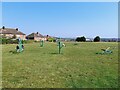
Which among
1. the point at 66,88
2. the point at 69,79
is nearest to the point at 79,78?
the point at 69,79

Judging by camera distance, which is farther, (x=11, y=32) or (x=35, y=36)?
(x=35, y=36)

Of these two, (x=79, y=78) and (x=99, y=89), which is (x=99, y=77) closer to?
(x=79, y=78)

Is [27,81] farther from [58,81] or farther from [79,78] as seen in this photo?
[79,78]

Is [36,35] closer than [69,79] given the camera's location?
No

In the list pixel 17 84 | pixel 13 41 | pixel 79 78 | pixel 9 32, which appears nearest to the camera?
pixel 17 84

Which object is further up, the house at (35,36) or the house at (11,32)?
the house at (11,32)

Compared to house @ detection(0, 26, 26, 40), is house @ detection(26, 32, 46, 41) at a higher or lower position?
lower

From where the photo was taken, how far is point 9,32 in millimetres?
117562

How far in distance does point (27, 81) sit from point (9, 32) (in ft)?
365

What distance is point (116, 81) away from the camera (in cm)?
973

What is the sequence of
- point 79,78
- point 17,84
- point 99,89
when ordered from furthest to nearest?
point 79,78 → point 17,84 → point 99,89

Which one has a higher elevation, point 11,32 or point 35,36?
point 11,32

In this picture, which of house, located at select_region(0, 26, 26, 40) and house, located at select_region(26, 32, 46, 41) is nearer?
house, located at select_region(0, 26, 26, 40)

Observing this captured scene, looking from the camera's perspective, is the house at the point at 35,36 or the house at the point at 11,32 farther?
the house at the point at 35,36
